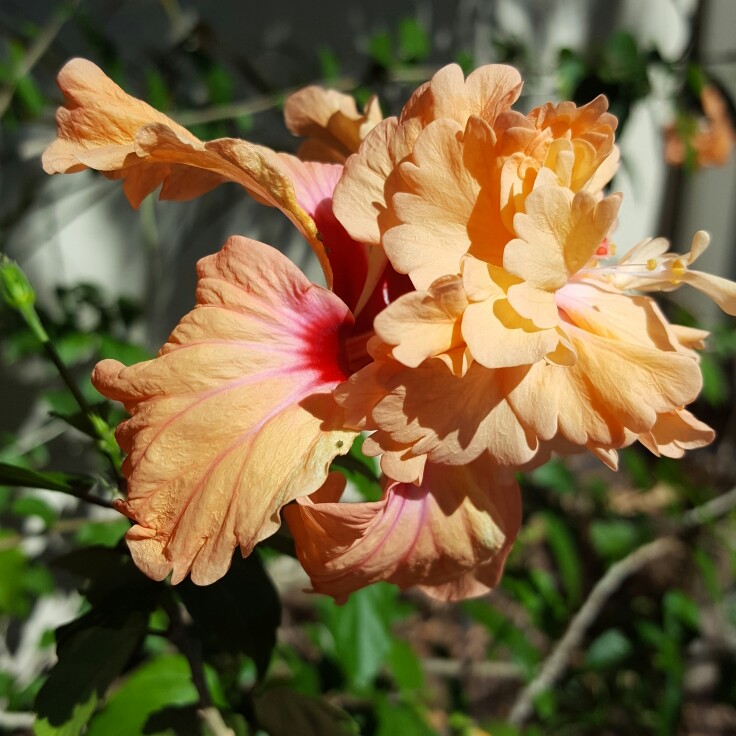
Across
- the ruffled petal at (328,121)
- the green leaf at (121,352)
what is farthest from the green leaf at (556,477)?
the ruffled petal at (328,121)

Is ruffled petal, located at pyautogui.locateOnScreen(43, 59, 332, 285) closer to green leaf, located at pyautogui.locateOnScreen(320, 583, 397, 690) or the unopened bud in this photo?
the unopened bud

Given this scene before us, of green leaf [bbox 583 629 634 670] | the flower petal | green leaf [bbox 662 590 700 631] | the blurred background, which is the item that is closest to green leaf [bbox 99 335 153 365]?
the blurred background

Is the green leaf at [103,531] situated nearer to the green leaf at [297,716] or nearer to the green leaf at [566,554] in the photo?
the green leaf at [297,716]

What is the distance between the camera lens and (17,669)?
190cm

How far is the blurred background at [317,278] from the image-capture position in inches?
51.8

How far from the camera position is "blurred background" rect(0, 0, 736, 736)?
131 centimetres

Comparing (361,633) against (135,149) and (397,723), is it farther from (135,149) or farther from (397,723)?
(135,149)

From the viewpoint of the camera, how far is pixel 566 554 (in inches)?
54.4

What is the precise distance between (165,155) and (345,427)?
0.67 ft

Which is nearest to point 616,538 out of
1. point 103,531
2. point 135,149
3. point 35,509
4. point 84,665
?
point 103,531

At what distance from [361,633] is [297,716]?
1.30ft

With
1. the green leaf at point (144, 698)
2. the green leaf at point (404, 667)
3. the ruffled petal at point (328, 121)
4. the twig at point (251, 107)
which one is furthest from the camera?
the twig at point (251, 107)

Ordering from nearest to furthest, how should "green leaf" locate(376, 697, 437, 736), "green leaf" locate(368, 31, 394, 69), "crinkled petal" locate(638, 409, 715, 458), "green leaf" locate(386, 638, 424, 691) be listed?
"crinkled petal" locate(638, 409, 715, 458)
"green leaf" locate(376, 697, 437, 736)
"green leaf" locate(386, 638, 424, 691)
"green leaf" locate(368, 31, 394, 69)

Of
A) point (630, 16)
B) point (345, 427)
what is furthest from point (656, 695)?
point (630, 16)
